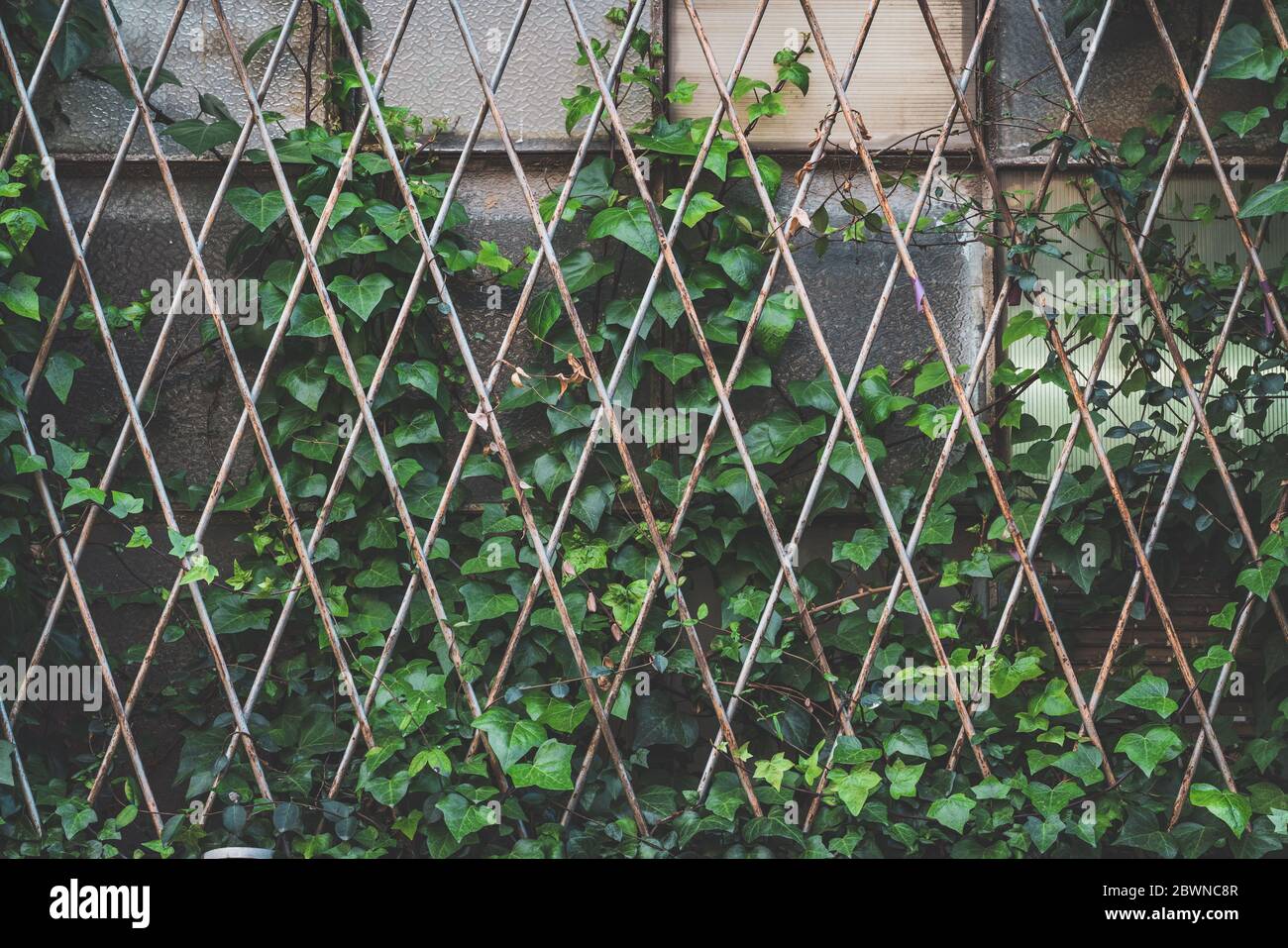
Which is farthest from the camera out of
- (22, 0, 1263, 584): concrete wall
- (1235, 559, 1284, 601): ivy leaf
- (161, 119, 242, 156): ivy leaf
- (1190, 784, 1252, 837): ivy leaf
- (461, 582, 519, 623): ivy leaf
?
(22, 0, 1263, 584): concrete wall

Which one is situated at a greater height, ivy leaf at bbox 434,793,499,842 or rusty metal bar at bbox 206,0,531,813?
rusty metal bar at bbox 206,0,531,813

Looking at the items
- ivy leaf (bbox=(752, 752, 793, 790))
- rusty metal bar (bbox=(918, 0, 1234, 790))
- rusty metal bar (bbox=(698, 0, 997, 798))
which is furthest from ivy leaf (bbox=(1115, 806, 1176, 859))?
ivy leaf (bbox=(752, 752, 793, 790))

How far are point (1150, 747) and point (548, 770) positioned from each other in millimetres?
1653

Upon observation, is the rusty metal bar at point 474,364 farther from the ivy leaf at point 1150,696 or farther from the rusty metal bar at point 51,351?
the ivy leaf at point 1150,696

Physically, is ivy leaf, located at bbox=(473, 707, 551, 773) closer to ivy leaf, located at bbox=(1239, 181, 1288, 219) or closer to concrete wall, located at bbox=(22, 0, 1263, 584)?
concrete wall, located at bbox=(22, 0, 1263, 584)

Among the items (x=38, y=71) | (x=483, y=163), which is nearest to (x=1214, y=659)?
(x=483, y=163)

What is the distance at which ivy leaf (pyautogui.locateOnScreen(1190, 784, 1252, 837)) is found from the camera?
8.94ft

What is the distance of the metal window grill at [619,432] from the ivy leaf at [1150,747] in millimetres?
91

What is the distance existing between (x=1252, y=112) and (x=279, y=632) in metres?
3.26

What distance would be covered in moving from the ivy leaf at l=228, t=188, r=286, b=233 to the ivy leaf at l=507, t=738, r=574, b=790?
1.73 m

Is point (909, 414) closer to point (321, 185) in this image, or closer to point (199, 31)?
point (321, 185)

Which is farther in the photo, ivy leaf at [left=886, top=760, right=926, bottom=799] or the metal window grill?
the metal window grill

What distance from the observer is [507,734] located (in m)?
2.80

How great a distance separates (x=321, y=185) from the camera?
3092 millimetres
